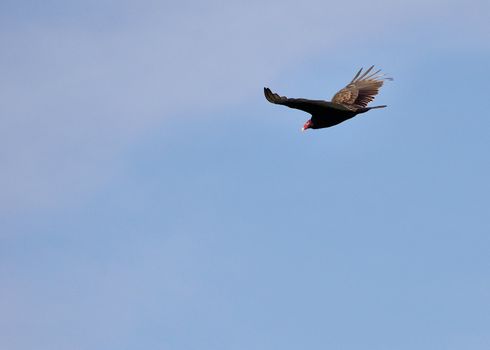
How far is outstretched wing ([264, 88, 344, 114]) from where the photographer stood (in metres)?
37.8

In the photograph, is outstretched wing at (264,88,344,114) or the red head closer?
outstretched wing at (264,88,344,114)

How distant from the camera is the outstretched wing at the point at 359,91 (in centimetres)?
4462

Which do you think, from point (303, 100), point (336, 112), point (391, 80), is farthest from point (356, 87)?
point (303, 100)

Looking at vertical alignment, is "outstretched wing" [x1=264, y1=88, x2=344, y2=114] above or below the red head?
below

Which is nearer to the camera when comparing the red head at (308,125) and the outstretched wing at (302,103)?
the outstretched wing at (302,103)

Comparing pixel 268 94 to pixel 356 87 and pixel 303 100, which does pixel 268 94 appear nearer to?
pixel 303 100

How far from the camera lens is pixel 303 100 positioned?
125 ft

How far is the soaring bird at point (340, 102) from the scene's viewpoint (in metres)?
38.2

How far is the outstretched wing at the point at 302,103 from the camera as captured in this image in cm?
3775

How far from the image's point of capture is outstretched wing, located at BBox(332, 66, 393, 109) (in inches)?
1757

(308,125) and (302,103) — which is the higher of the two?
(308,125)

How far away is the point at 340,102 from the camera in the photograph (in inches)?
1745

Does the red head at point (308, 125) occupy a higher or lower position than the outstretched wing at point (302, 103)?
higher

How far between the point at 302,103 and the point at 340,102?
5968 millimetres
